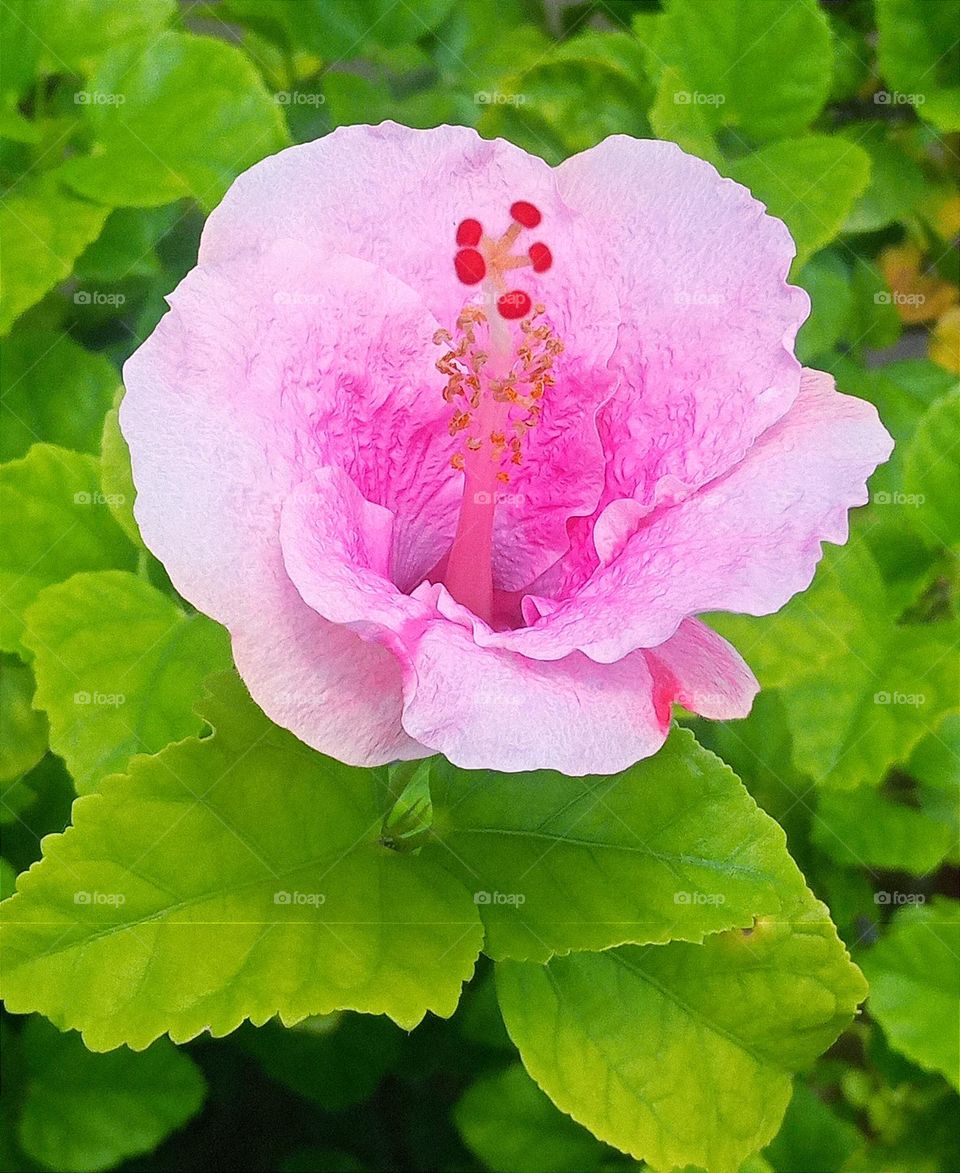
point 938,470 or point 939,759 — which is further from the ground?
point 938,470

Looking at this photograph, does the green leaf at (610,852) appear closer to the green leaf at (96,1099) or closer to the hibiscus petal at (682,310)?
the hibiscus petal at (682,310)

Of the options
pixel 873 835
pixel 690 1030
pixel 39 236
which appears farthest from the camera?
pixel 873 835

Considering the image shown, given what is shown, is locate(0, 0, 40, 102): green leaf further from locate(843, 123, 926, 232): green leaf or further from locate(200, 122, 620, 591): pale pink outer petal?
locate(843, 123, 926, 232): green leaf

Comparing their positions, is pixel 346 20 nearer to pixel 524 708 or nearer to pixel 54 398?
pixel 54 398

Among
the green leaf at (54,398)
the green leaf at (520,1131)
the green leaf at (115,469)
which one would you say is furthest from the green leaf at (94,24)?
the green leaf at (520,1131)

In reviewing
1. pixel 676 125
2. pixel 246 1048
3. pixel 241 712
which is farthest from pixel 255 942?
pixel 676 125

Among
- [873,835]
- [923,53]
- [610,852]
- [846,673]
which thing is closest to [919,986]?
[873,835]
